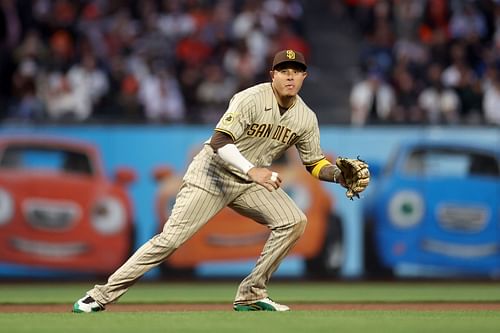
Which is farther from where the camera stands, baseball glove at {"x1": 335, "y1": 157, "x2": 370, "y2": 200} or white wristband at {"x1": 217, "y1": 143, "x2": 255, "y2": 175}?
baseball glove at {"x1": 335, "y1": 157, "x2": 370, "y2": 200}

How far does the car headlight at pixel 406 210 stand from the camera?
14.6 meters

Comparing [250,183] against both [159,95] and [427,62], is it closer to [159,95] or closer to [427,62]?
[159,95]

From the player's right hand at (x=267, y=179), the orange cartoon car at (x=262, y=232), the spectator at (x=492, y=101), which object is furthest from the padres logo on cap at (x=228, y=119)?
the spectator at (x=492, y=101)

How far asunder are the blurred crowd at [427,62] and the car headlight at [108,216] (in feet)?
11.0

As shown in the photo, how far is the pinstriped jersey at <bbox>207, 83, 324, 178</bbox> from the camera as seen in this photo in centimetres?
809

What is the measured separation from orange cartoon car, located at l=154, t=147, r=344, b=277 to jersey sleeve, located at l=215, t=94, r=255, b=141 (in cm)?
617

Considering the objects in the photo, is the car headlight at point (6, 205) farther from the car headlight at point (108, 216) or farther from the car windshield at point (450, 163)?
the car windshield at point (450, 163)

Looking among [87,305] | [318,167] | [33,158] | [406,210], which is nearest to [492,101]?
[406,210]

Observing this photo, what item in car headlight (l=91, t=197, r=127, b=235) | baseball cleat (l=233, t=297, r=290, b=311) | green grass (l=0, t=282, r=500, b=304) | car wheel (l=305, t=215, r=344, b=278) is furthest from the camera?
car wheel (l=305, t=215, r=344, b=278)

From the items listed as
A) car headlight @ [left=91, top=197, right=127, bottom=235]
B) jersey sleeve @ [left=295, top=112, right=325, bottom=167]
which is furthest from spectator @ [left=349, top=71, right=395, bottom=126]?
jersey sleeve @ [left=295, top=112, right=325, bottom=167]

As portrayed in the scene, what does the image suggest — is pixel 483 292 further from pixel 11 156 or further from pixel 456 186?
pixel 11 156

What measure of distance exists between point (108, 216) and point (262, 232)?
2031 mm

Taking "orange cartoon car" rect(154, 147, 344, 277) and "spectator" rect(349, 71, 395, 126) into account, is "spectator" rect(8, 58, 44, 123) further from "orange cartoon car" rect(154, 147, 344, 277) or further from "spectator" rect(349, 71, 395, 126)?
"spectator" rect(349, 71, 395, 126)

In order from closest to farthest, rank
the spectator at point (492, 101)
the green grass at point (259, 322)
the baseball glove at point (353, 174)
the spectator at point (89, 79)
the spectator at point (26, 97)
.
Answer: the green grass at point (259, 322), the baseball glove at point (353, 174), the spectator at point (26, 97), the spectator at point (89, 79), the spectator at point (492, 101)
